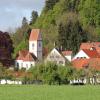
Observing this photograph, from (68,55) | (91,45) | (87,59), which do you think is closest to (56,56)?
(68,55)

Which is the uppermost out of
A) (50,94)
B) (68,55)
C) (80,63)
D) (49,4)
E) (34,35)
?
(49,4)

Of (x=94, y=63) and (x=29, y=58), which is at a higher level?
(x=29, y=58)

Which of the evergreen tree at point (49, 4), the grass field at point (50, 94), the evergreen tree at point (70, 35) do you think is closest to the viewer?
the grass field at point (50, 94)

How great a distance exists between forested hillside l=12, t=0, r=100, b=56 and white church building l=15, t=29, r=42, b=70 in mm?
4641

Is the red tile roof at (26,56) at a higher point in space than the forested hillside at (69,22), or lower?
lower

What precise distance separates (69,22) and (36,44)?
10099mm

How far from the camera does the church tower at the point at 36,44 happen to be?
131 m

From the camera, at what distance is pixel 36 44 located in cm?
13250

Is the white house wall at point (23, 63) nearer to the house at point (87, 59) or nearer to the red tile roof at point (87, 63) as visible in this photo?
the house at point (87, 59)

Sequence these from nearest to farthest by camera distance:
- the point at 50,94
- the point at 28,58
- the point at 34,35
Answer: the point at 50,94, the point at 28,58, the point at 34,35

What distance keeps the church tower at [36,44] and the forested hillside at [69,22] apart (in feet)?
14.1

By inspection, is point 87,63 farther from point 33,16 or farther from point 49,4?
point 33,16

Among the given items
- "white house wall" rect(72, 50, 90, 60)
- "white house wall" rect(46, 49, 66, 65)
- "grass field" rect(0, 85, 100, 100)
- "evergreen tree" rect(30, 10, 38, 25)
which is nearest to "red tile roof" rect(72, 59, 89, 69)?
"white house wall" rect(46, 49, 66, 65)

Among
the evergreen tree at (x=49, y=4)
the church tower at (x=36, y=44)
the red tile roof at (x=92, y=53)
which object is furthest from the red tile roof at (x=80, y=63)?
the evergreen tree at (x=49, y=4)
